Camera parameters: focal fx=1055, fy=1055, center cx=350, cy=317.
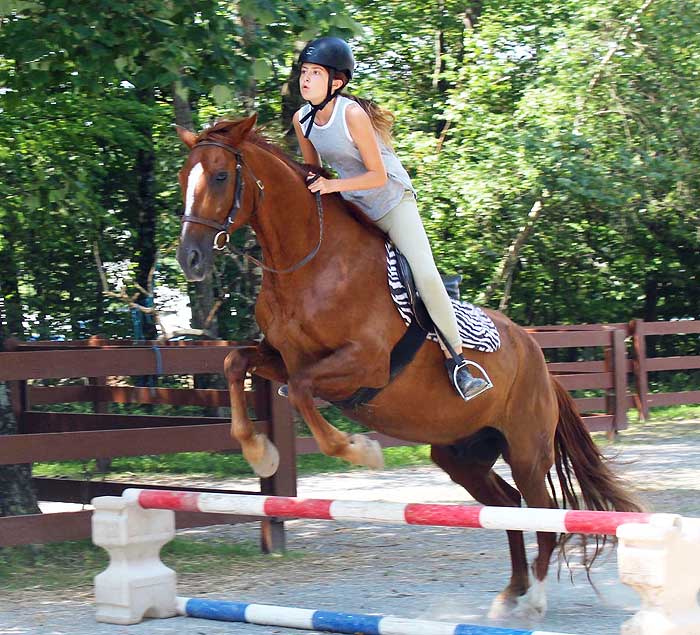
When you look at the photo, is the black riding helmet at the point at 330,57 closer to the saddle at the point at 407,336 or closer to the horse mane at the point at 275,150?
the horse mane at the point at 275,150

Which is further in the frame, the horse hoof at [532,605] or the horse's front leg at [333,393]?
the horse hoof at [532,605]

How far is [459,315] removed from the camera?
5465 millimetres

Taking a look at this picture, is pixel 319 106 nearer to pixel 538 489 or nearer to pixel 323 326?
pixel 323 326

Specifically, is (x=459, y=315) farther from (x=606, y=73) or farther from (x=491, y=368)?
(x=606, y=73)

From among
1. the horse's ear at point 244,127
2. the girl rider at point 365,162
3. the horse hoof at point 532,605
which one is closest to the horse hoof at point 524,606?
the horse hoof at point 532,605

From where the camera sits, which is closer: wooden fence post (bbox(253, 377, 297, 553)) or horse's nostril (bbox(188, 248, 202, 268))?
horse's nostril (bbox(188, 248, 202, 268))

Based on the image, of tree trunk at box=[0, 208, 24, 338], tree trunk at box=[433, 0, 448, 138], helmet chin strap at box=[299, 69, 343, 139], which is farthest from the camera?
tree trunk at box=[433, 0, 448, 138]

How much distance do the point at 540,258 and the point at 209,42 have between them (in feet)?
44.5

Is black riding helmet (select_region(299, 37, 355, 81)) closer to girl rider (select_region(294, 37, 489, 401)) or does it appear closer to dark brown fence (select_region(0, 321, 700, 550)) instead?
girl rider (select_region(294, 37, 489, 401))

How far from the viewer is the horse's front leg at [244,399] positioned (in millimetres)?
5168

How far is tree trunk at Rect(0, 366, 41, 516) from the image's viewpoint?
7.23 metres

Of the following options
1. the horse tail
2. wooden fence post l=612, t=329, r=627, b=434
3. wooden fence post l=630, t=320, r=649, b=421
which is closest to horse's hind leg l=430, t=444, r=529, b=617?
the horse tail

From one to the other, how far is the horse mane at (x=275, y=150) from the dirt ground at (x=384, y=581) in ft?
6.81

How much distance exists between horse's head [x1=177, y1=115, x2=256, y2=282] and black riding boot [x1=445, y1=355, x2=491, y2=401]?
1.26m
